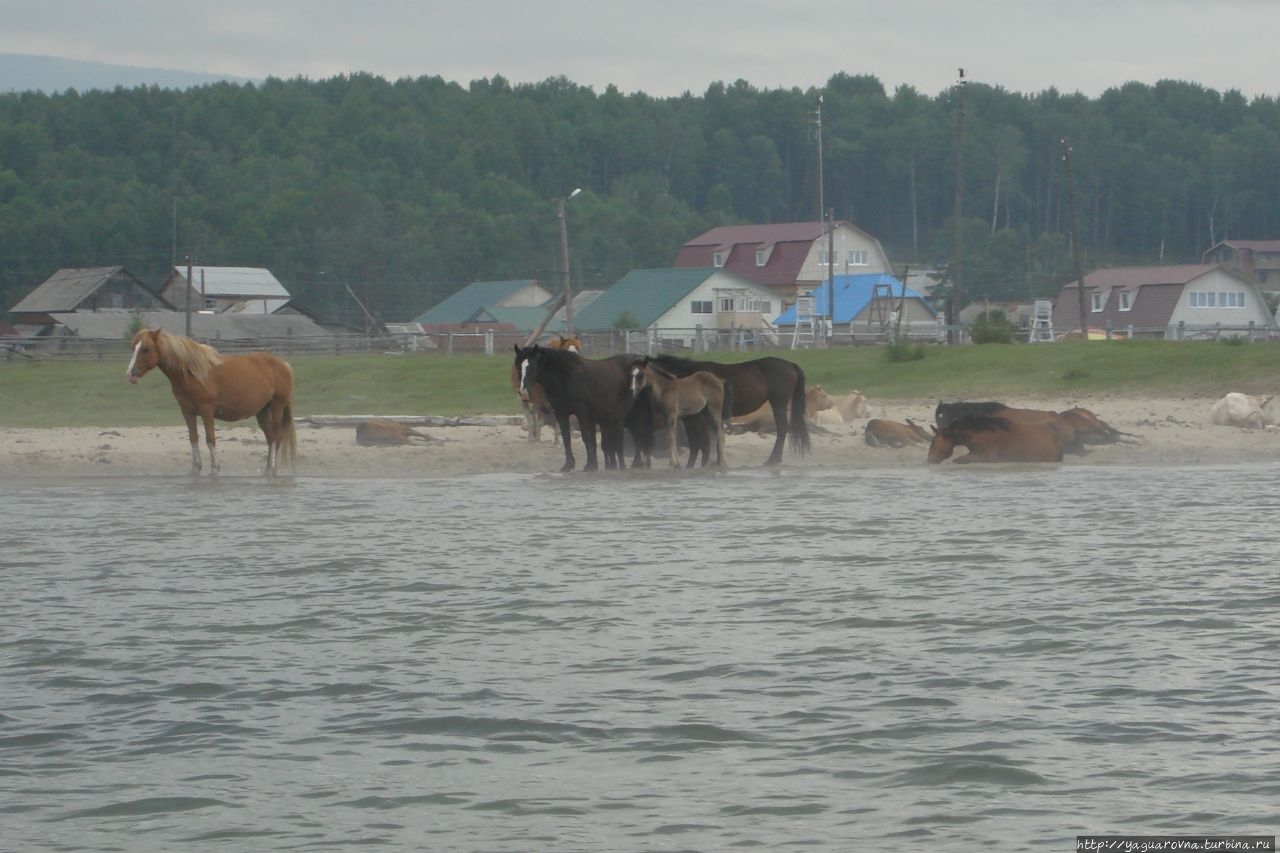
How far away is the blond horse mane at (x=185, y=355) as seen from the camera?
793 inches

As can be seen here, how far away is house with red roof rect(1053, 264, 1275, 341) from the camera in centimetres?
8681

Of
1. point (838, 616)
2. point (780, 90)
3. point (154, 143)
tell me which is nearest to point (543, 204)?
point (154, 143)

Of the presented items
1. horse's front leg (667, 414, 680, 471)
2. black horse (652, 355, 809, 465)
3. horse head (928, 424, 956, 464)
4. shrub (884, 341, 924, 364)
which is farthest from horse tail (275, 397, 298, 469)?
shrub (884, 341, 924, 364)

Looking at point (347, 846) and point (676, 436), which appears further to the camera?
point (676, 436)

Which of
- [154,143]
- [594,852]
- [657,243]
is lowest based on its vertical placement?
[594,852]

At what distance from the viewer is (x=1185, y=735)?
7.61 meters

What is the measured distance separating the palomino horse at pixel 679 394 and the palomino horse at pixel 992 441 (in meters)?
2.93

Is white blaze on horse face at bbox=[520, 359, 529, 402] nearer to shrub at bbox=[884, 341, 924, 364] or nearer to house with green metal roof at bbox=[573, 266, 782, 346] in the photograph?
shrub at bbox=[884, 341, 924, 364]

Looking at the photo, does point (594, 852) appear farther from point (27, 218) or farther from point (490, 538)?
point (27, 218)

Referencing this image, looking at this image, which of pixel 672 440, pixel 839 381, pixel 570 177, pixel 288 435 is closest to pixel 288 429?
pixel 288 435

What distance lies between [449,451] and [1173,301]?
70.1 m

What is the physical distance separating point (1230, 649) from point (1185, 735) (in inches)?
85.5

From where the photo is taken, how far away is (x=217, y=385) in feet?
67.9

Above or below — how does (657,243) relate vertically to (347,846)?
above
